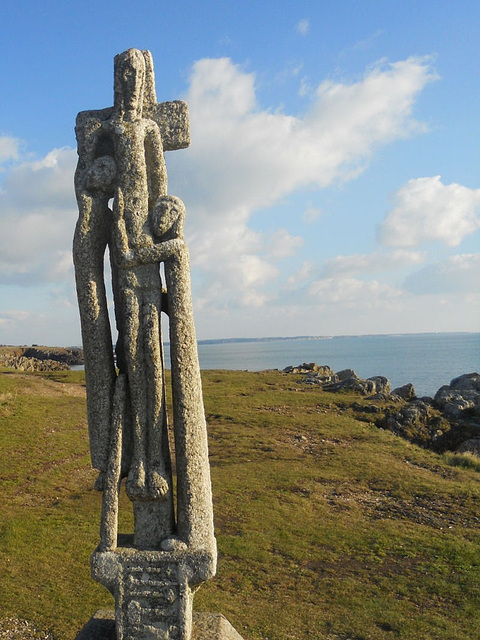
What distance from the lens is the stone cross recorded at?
5.84 metres

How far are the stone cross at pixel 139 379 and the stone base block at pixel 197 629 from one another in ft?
0.08

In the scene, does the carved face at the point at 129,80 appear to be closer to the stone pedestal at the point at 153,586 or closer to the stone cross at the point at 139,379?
the stone cross at the point at 139,379

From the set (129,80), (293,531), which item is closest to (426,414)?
(293,531)

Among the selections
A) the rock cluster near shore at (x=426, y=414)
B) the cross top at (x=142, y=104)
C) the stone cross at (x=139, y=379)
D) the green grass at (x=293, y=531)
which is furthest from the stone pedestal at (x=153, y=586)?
the rock cluster near shore at (x=426, y=414)

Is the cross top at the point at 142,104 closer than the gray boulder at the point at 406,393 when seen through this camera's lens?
Yes

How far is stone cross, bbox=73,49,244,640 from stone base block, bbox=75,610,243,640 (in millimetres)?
24

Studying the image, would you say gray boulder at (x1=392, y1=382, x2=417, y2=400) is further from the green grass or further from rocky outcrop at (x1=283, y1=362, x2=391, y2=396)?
the green grass

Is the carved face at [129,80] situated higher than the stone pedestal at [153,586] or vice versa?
the carved face at [129,80]

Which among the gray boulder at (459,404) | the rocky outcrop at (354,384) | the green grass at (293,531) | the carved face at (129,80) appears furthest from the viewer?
the rocky outcrop at (354,384)

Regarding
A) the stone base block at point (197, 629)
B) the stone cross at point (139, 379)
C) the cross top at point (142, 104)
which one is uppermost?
the cross top at point (142, 104)

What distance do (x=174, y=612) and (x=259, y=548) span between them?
6.73 meters

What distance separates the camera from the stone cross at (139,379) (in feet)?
19.2

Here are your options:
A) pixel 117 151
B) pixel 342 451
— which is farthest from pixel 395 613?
pixel 342 451

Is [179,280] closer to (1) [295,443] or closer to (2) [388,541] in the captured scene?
(2) [388,541]
